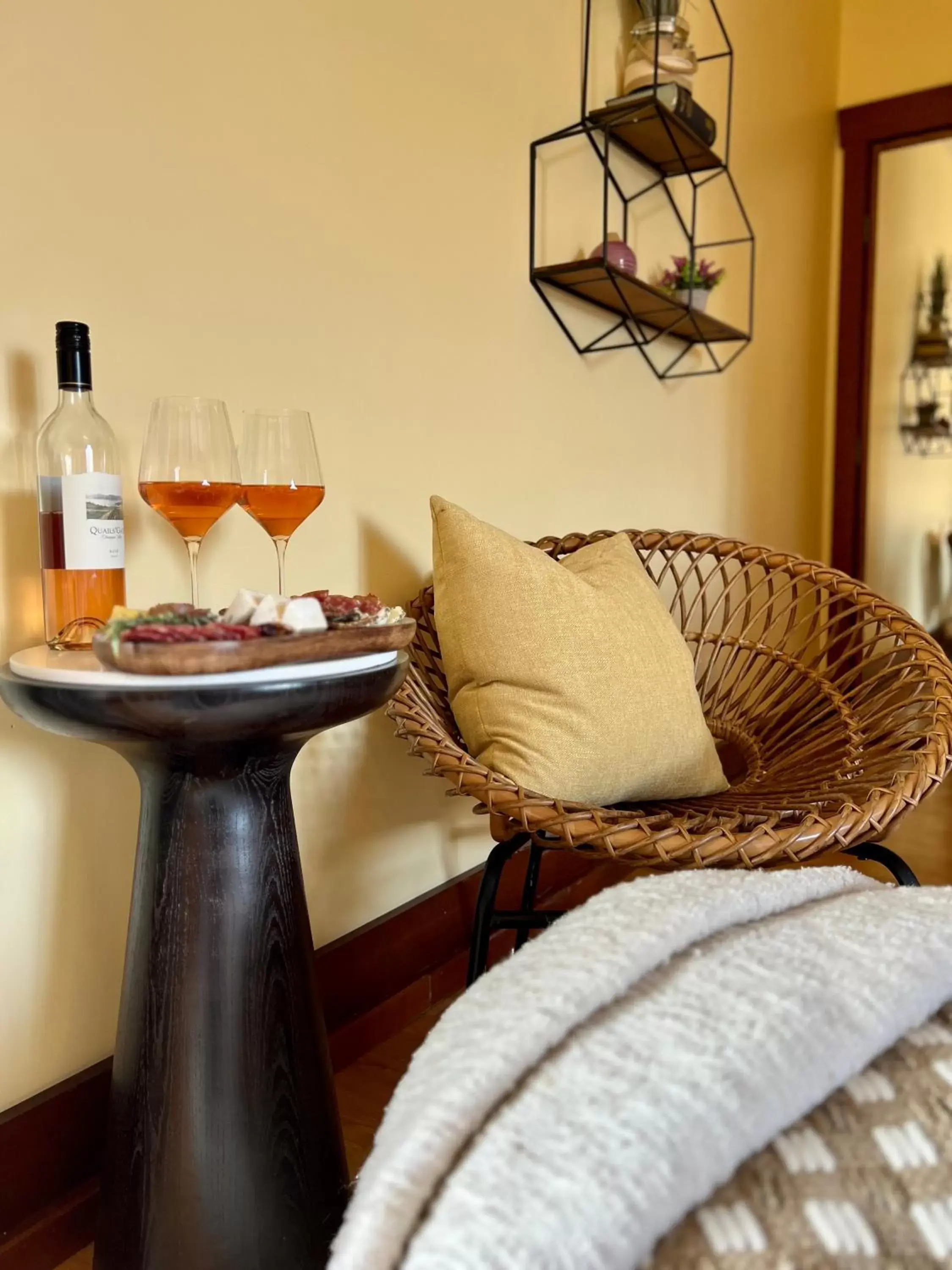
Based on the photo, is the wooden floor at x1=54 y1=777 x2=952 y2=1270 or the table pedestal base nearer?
the table pedestal base

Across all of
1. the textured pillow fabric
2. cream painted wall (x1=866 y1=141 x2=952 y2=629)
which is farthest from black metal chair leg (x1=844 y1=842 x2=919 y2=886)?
cream painted wall (x1=866 y1=141 x2=952 y2=629)

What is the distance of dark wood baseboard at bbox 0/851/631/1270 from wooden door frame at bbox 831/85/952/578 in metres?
1.68

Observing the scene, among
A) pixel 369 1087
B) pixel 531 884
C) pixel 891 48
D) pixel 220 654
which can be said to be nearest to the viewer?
pixel 220 654

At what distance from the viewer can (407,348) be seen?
1.37 meters

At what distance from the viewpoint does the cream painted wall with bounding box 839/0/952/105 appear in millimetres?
2842

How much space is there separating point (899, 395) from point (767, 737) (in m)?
3.37

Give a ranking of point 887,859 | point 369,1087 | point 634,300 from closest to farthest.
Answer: point 887,859 < point 369,1087 < point 634,300

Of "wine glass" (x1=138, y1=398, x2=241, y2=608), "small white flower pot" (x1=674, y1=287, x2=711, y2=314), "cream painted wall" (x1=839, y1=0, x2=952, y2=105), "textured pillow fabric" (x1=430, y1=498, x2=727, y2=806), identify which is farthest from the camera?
"cream painted wall" (x1=839, y1=0, x2=952, y2=105)

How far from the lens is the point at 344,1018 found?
134 centimetres

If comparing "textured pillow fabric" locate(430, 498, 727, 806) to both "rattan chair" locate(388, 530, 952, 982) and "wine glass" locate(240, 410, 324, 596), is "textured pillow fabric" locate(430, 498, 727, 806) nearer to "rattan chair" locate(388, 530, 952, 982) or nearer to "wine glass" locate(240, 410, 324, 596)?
"rattan chair" locate(388, 530, 952, 982)

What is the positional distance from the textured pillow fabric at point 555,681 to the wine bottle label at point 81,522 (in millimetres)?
468

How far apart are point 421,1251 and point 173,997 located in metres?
0.58

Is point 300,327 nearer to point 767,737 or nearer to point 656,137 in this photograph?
point 767,737

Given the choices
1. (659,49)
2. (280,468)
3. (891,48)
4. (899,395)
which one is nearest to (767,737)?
(280,468)
